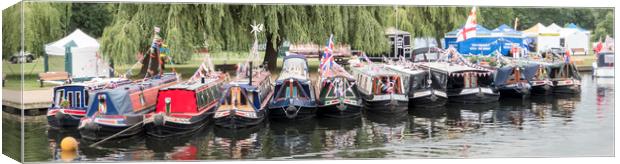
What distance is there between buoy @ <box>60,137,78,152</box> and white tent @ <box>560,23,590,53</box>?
934 cm

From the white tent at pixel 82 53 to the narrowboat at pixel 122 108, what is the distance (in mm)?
436

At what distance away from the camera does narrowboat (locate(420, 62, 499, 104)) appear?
65.4 ft

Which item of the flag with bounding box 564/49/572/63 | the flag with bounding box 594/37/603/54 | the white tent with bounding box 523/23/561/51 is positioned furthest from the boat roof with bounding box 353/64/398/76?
the flag with bounding box 594/37/603/54

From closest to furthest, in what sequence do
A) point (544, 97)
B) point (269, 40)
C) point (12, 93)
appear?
point (12, 93), point (269, 40), point (544, 97)

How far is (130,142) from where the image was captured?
57.8ft

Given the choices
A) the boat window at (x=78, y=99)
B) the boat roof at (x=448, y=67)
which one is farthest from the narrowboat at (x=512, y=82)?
the boat window at (x=78, y=99)

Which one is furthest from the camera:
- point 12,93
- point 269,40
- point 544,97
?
point 544,97

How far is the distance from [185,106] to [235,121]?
1033mm

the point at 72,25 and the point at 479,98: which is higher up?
the point at 72,25

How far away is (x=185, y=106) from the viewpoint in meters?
18.4

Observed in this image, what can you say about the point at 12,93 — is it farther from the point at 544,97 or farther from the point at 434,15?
the point at 544,97

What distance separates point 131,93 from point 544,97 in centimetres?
823

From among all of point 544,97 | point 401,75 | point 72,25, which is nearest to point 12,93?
point 72,25

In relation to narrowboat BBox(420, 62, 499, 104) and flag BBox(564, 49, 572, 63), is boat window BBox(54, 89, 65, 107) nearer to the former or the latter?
narrowboat BBox(420, 62, 499, 104)
